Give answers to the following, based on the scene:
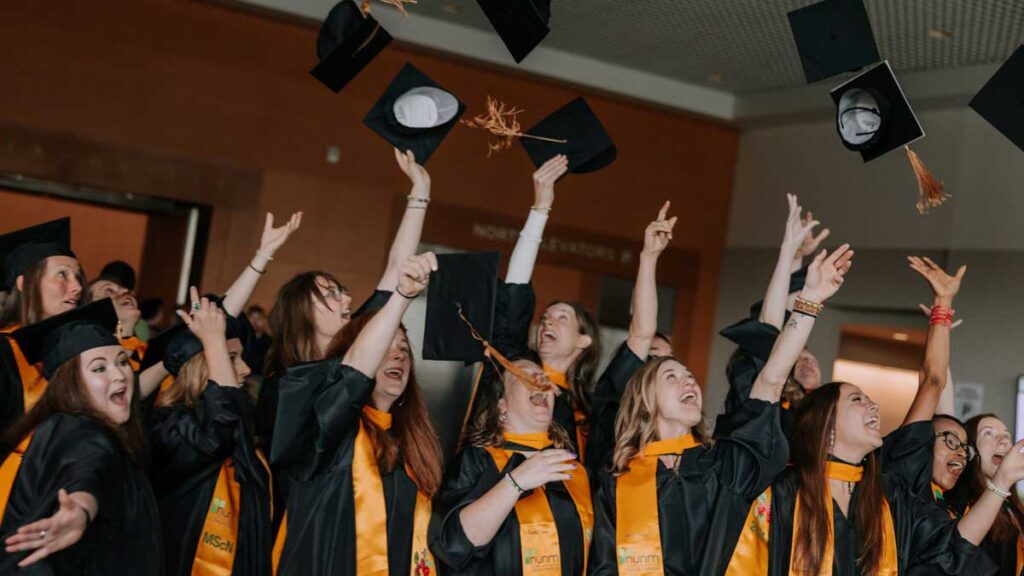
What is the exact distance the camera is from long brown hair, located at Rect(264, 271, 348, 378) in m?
3.96

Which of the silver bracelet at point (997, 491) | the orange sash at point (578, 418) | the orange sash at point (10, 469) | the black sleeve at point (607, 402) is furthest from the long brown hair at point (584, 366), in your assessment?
the orange sash at point (10, 469)

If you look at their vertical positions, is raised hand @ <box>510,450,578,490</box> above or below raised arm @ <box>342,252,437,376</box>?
below

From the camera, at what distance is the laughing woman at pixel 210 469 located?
11.8 feet

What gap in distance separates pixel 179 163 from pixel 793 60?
13.5 feet

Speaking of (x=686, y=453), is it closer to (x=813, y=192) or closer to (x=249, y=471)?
(x=249, y=471)

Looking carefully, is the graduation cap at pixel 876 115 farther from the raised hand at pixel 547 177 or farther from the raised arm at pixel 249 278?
the raised arm at pixel 249 278

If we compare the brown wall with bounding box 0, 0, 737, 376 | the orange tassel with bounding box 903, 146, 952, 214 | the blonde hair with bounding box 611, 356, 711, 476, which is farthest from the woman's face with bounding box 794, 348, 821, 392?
the brown wall with bounding box 0, 0, 737, 376

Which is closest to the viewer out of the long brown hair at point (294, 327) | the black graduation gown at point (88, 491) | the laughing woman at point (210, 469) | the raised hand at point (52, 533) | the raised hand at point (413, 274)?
the raised hand at point (52, 533)

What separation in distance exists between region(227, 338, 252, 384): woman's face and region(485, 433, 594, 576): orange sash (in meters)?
0.88

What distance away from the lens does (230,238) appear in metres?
8.21

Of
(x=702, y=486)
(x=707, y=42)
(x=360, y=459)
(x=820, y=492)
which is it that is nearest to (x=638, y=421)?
(x=702, y=486)

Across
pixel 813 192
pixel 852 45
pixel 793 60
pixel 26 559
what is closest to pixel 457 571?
pixel 26 559

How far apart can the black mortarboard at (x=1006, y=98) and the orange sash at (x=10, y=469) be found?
337 centimetres

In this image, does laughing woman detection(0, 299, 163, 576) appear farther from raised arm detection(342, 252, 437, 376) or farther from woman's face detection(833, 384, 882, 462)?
woman's face detection(833, 384, 882, 462)
